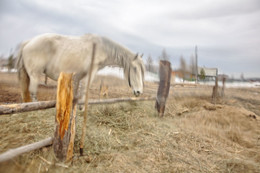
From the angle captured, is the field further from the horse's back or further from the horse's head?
the horse's back

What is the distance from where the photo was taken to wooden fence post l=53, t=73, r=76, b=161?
5.95 ft

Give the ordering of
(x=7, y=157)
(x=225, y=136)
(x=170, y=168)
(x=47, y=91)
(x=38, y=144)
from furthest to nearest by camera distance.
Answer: (x=47, y=91), (x=225, y=136), (x=170, y=168), (x=38, y=144), (x=7, y=157)

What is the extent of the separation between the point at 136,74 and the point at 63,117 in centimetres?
269

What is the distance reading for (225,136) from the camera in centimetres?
384

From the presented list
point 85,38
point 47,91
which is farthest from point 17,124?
point 47,91

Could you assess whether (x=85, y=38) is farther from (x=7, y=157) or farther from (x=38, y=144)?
(x=7, y=157)

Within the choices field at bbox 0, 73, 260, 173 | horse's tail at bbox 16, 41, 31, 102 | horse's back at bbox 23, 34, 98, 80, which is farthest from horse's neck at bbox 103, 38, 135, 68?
horse's tail at bbox 16, 41, 31, 102

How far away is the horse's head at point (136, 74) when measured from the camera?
13.8ft

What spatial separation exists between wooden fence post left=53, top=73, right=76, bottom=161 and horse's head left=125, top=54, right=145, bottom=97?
2518mm

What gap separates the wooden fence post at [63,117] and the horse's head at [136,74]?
2.52 m

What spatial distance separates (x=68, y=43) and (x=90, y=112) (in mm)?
1684

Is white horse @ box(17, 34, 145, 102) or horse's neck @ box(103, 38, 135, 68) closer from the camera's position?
white horse @ box(17, 34, 145, 102)

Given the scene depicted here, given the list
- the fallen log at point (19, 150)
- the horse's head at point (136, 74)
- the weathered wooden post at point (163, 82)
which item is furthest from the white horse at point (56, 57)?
the weathered wooden post at point (163, 82)

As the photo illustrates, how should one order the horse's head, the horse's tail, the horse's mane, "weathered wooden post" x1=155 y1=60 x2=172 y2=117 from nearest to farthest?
the horse's tail, the horse's mane, the horse's head, "weathered wooden post" x1=155 y1=60 x2=172 y2=117
